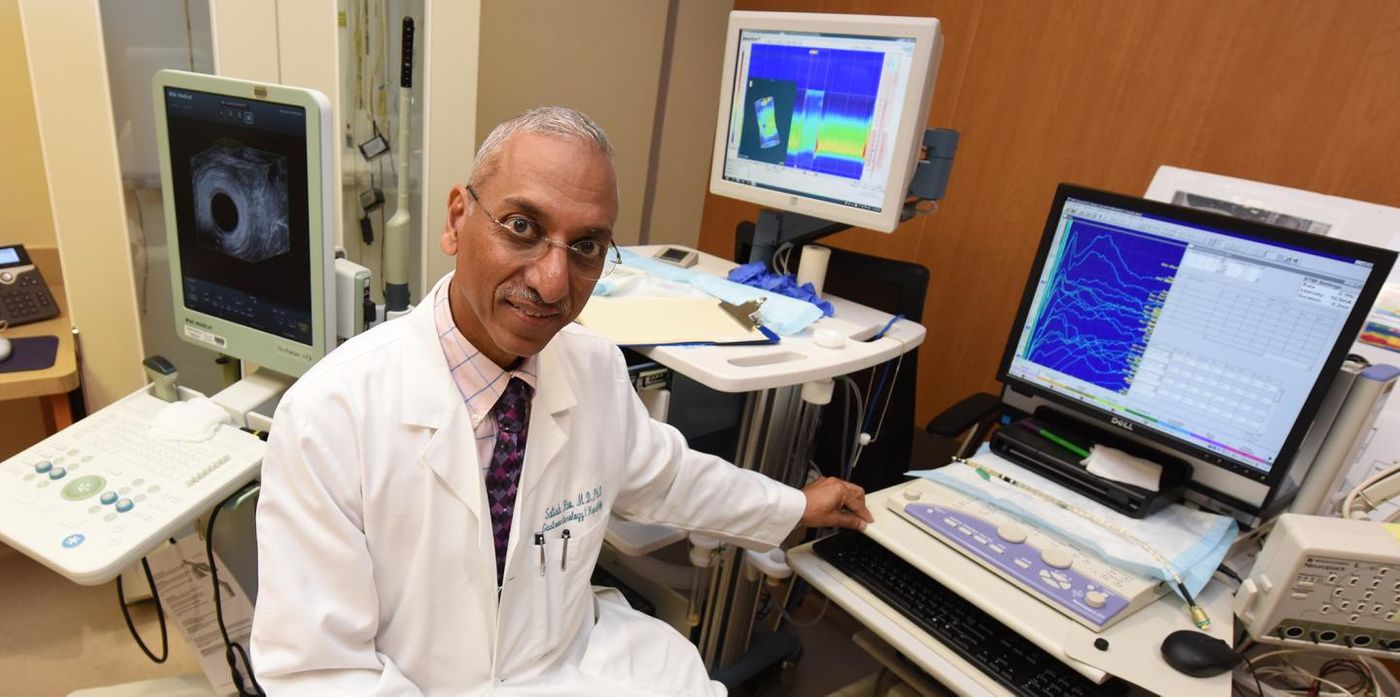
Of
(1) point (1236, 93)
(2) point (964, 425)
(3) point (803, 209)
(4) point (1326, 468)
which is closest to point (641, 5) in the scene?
(3) point (803, 209)

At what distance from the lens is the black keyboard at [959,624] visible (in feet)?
3.39

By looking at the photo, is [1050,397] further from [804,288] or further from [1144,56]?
[1144,56]

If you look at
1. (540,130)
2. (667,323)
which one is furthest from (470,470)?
(667,323)

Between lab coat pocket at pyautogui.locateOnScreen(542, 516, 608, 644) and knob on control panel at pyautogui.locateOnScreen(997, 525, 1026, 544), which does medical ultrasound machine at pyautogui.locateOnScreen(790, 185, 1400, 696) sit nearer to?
knob on control panel at pyautogui.locateOnScreen(997, 525, 1026, 544)

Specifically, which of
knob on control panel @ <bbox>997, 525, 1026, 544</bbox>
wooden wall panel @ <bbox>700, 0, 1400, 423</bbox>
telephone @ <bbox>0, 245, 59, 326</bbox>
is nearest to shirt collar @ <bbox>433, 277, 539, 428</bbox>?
knob on control panel @ <bbox>997, 525, 1026, 544</bbox>

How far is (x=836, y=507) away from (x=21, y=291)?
1.99 m

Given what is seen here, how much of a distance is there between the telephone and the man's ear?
1559 millimetres

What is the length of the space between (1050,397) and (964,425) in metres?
0.17

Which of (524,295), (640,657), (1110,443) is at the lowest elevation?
(640,657)

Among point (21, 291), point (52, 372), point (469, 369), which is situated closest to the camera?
point (469, 369)

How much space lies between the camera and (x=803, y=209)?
1.72 m

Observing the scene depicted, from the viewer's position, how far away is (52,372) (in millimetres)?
1619

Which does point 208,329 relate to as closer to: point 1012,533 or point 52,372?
point 52,372

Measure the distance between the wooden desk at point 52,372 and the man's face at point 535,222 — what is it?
1310 mm
